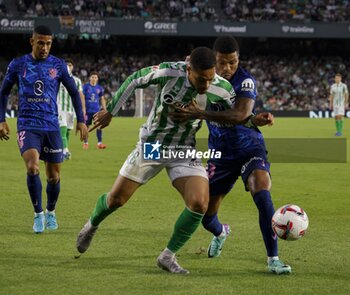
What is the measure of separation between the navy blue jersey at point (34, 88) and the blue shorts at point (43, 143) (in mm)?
61

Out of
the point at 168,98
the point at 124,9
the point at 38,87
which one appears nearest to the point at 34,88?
the point at 38,87

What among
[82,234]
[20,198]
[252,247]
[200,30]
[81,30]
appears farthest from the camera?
[200,30]

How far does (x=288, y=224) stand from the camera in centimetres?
683

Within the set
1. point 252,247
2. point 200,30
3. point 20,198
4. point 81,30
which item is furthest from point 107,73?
point 252,247

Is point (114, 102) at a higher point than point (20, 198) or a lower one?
higher

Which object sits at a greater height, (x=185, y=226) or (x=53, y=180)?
(x=185, y=226)

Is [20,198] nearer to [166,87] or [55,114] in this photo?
[55,114]

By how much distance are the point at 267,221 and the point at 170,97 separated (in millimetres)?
1348

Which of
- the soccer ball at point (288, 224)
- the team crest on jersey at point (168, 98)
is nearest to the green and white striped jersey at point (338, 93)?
the soccer ball at point (288, 224)

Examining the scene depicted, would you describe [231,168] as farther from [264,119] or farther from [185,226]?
[185,226]

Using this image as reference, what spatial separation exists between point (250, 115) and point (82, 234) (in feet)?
6.13

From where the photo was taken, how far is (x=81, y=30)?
156 feet

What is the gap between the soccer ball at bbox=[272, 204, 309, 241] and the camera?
6.81 meters

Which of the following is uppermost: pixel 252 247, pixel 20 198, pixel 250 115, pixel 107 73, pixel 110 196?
pixel 250 115
